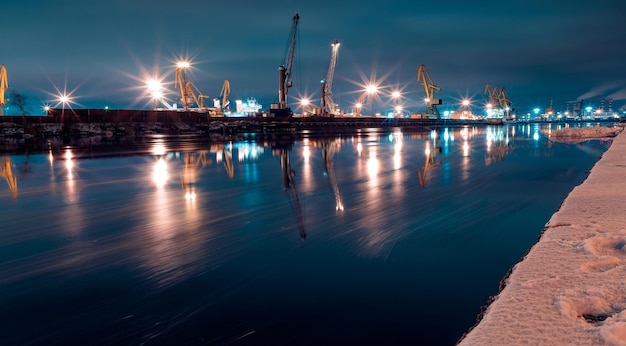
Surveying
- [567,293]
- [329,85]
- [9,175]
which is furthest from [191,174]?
[329,85]

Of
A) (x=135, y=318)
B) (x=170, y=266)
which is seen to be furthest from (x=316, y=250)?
(x=135, y=318)

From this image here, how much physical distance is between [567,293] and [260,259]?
4.24m

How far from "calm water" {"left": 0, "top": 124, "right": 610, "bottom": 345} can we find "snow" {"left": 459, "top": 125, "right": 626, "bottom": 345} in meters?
0.42

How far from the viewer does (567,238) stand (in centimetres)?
624

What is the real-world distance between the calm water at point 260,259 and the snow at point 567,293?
1.39 feet

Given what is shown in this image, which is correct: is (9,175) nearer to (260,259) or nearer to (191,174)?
(191,174)

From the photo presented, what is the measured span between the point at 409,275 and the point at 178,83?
11004 cm

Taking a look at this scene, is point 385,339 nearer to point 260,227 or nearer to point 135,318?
point 135,318

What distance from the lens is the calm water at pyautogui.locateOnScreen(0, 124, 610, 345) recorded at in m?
4.29

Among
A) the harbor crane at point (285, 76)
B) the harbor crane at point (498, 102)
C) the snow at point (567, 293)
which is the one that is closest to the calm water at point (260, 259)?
the snow at point (567, 293)

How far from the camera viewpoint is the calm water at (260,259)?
429 cm

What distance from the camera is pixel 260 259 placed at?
626 cm

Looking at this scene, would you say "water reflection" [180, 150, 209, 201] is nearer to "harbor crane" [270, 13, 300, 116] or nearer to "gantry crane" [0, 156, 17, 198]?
"gantry crane" [0, 156, 17, 198]

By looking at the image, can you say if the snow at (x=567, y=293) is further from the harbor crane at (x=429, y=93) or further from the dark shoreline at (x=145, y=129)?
the harbor crane at (x=429, y=93)
